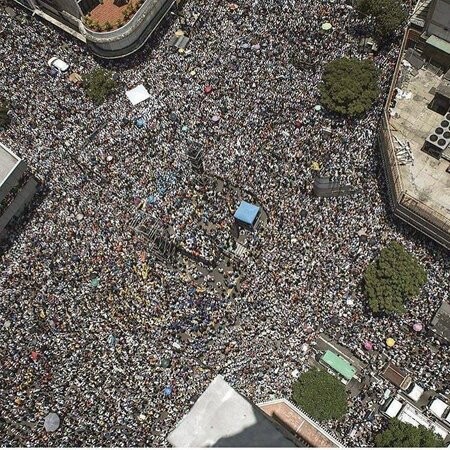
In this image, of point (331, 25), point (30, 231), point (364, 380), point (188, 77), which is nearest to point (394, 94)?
point (331, 25)

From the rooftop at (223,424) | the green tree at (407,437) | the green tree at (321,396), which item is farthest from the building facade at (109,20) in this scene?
the green tree at (407,437)

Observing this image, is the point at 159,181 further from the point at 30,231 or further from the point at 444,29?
the point at 444,29

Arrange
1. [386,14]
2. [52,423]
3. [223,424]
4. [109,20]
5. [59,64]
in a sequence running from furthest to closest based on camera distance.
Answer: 1. [59,64]
2. [109,20]
3. [386,14]
4. [52,423]
5. [223,424]

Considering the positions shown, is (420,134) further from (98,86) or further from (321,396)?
(98,86)

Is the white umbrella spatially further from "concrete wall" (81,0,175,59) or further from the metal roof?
"concrete wall" (81,0,175,59)

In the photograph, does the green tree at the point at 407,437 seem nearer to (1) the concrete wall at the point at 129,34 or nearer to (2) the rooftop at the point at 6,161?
(2) the rooftop at the point at 6,161

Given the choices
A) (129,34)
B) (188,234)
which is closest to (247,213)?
(188,234)

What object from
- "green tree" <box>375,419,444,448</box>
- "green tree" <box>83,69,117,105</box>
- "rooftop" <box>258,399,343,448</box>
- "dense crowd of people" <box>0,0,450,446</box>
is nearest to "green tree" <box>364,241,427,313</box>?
"dense crowd of people" <box>0,0,450,446</box>
